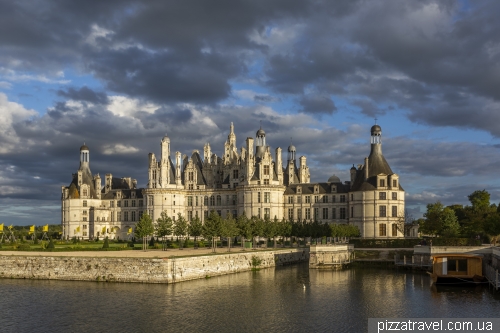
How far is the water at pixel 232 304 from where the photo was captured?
36219 millimetres

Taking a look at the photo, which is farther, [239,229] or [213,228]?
[239,229]

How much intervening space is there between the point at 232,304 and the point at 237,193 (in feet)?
203

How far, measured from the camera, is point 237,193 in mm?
103938

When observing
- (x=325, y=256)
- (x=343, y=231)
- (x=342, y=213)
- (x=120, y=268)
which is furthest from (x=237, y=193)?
(x=120, y=268)

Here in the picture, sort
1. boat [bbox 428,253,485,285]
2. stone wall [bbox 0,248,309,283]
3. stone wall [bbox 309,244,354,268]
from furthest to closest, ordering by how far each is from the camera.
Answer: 1. stone wall [bbox 309,244,354,268]
2. boat [bbox 428,253,485,285]
3. stone wall [bbox 0,248,309,283]

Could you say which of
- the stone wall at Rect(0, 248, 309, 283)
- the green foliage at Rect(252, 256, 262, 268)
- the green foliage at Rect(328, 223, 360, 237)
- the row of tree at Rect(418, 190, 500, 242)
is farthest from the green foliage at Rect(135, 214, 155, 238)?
the row of tree at Rect(418, 190, 500, 242)

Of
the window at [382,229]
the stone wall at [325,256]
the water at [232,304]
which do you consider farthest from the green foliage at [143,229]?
the window at [382,229]

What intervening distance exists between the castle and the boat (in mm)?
36328

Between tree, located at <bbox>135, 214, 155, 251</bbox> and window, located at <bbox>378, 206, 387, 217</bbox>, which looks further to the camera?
window, located at <bbox>378, 206, 387, 217</bbox>

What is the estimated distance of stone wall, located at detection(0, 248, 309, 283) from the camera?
171 ft

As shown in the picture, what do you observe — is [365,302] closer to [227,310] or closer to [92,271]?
[227,310]

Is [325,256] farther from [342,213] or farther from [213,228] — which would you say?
[342,213]

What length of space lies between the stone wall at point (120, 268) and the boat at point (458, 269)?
20.8 m

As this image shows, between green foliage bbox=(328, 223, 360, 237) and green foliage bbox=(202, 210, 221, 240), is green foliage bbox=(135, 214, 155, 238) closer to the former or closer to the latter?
green foliage bbox=(202, 210, 221, 240)
